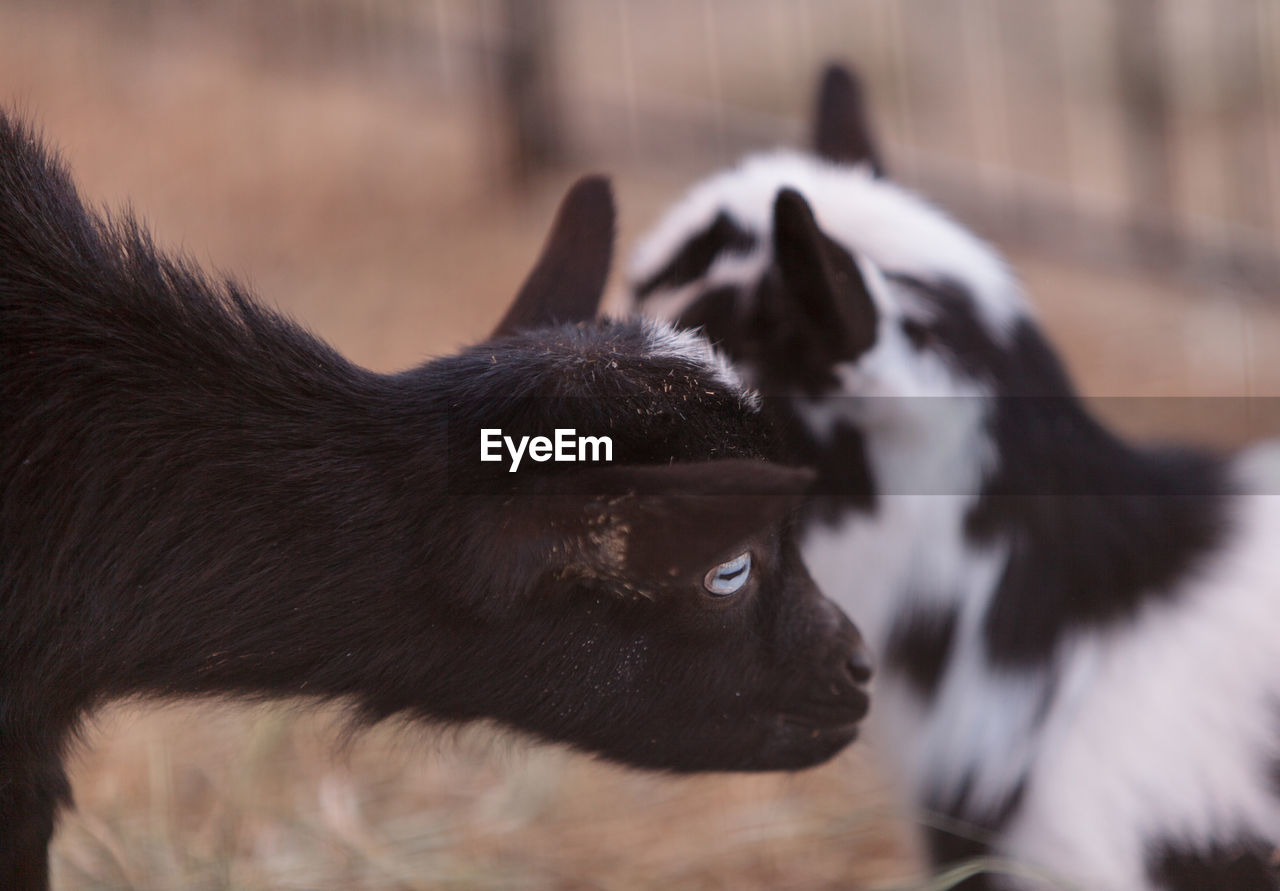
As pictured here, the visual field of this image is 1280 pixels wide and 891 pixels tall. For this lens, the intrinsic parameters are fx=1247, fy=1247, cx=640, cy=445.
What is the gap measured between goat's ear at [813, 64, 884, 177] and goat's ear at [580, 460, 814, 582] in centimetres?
106

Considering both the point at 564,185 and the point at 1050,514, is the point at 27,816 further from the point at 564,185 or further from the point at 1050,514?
the point at 564,185

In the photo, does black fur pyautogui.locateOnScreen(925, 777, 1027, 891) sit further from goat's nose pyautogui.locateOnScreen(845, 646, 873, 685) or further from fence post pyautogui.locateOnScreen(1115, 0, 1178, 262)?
fence post pyautogui.locateOnScreen(1115, 0, 1178, 262)

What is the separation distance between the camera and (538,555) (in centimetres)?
146

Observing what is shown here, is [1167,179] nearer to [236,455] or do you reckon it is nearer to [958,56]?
[958,56]

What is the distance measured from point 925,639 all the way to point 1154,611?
0.36 m

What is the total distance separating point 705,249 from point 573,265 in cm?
23

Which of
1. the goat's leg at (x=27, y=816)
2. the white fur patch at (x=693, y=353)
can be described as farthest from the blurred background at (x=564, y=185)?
the white fur patch at (x=693, y=353)

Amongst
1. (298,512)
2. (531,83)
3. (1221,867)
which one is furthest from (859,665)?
(531,83)

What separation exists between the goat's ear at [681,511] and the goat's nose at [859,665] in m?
0.36

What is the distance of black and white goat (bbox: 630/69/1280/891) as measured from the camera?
1896 mm

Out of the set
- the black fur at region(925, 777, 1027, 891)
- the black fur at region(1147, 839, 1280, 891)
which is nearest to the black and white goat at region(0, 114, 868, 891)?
the black fur at region(925, 777, 1027, 891)

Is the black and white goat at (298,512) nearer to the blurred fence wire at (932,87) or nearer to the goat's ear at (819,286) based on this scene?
the goat's ear at (819,286)

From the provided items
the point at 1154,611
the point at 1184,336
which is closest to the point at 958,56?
the point at 1184,336

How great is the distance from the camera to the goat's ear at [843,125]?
2.30 meters
